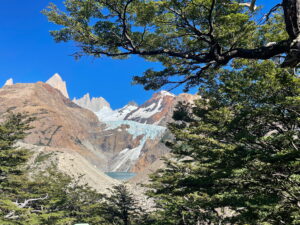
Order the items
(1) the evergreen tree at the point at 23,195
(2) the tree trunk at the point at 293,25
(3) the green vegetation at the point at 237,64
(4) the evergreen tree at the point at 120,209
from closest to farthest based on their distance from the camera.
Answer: (2) the tree trunk at the point at 293,25
(3) the green vegetation at the point at 237,64
(1) the evergreen tree at the point at 23,195
(4) the evergreen tree at the point at 120,209

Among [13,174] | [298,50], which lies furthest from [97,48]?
[13,174]

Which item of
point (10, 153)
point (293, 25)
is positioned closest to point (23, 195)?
point (10, 153)

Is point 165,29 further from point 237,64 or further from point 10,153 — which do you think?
point 10,153

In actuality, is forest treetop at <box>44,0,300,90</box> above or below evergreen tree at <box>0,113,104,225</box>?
above

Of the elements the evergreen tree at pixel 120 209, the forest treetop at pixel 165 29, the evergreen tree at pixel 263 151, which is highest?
the forest treetop at pixel 165 29

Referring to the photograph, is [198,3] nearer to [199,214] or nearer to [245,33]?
[245,33]

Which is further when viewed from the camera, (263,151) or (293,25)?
A: (263,151)

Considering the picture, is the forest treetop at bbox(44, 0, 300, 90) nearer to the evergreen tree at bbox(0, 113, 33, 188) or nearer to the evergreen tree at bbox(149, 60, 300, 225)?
the evergreen tree at bbox(149, 60, 300, 225)

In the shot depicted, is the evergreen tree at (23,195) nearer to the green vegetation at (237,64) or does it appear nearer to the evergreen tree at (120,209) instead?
the evergreen tree at (120,209)

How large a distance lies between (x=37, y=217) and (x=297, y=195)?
53.4 ft

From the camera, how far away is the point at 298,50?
3734mm

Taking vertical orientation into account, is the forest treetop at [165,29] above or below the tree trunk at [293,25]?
above

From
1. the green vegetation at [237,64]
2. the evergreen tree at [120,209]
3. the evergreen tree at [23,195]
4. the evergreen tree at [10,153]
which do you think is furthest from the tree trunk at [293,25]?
the evergreen tree at [120,209]

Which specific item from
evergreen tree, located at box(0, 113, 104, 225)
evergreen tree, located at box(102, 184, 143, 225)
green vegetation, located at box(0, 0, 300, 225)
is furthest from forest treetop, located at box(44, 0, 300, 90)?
evergreen tree, located at box(102, 184, 143, 225)
